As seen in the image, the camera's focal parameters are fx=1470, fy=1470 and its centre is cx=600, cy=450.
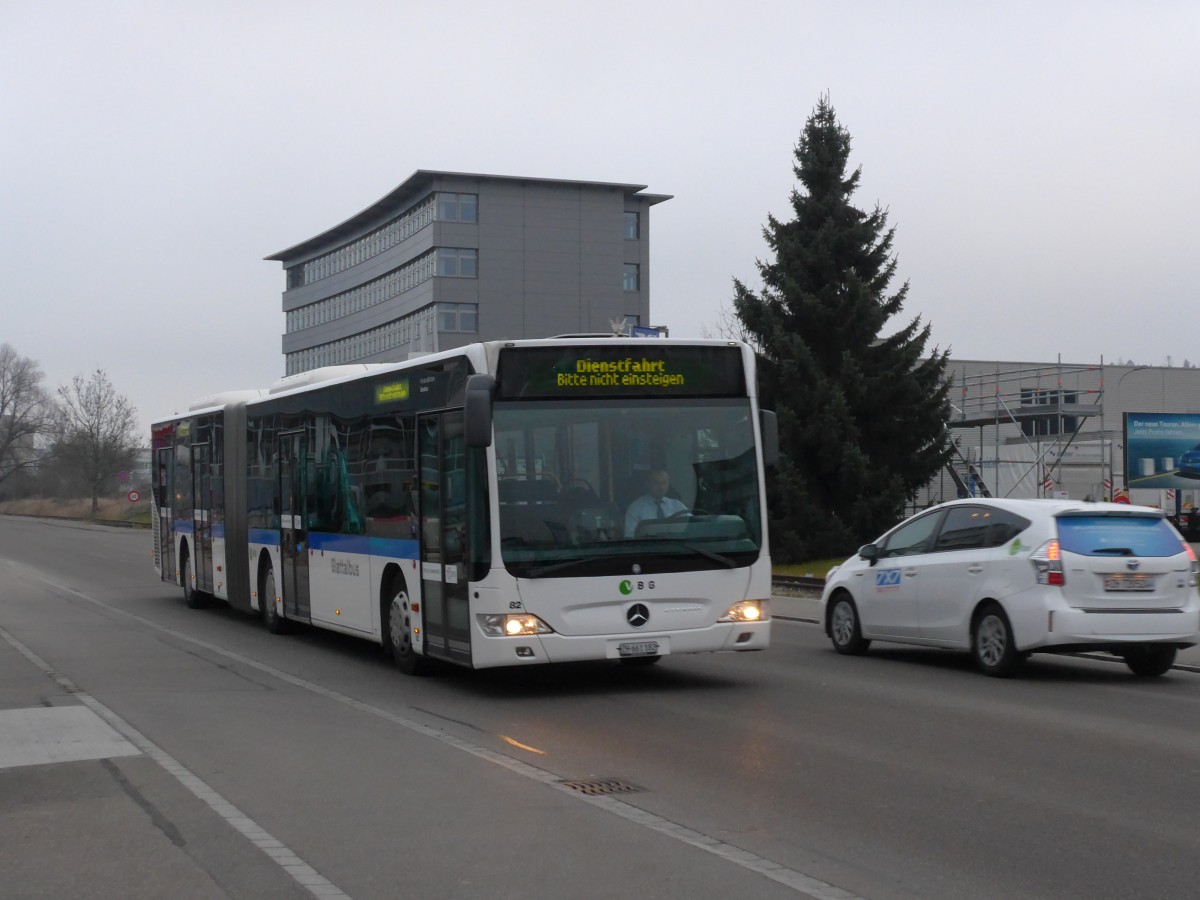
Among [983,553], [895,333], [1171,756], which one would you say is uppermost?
[895,333]

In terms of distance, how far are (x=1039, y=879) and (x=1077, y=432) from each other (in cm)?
3895

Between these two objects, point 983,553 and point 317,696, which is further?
point 983,553

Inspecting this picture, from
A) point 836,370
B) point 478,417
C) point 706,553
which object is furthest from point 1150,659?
point 836,370

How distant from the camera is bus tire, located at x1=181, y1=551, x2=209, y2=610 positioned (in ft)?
77.2

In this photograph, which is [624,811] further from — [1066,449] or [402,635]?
[1066,449]

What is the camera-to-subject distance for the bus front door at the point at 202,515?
72.2ft

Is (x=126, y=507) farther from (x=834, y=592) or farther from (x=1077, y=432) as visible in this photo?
(x=834, y=592)

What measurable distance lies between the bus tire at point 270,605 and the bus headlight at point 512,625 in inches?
284

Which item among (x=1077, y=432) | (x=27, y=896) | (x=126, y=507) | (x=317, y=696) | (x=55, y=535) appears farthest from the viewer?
(x=126, y=507)

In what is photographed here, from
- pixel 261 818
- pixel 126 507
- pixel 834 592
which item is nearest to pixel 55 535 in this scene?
pixel 126 507

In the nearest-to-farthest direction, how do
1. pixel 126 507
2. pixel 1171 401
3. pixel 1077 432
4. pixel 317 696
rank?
pixel 317 696
pixel 1077 432
pixel 1171 401
pixel 126 507

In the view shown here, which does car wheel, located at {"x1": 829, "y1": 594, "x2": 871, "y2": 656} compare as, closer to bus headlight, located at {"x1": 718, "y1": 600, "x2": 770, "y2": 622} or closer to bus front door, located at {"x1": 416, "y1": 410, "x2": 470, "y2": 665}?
bus headlight, located at {"x1": 718, "y1": 600, "x2": 770, "y2": 622}

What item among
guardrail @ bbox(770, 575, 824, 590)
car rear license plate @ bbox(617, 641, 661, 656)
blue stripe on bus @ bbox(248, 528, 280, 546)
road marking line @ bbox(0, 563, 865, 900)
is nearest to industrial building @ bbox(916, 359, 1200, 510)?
guardrail @ bbox(770, 575, 824, 590)

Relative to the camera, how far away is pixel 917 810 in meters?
7.71
